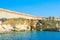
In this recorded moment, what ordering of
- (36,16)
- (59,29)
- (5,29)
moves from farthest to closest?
(36,16), (59,29), (5,29)

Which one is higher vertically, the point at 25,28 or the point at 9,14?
the point at 9,14

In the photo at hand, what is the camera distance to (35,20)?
43125 millimetres

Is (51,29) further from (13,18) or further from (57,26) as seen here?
(13,18)

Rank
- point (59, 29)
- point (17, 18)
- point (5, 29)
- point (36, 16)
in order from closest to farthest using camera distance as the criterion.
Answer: point (5, 29)
point (59, 29)
point (17, 18)
point (36, 16)

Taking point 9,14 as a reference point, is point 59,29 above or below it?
below

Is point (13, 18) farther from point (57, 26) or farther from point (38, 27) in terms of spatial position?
point (57, 26)

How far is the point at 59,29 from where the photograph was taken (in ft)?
130

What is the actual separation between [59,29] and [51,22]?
14.2 feet

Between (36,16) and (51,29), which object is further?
(36,16)

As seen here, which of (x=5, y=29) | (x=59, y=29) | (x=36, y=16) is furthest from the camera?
(x=36, y=16)

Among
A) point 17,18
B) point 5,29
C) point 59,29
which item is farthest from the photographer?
point 17,18

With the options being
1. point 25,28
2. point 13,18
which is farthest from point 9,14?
point 25,28

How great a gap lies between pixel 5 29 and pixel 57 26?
1070cm

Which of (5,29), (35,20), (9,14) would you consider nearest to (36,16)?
(35,20)
